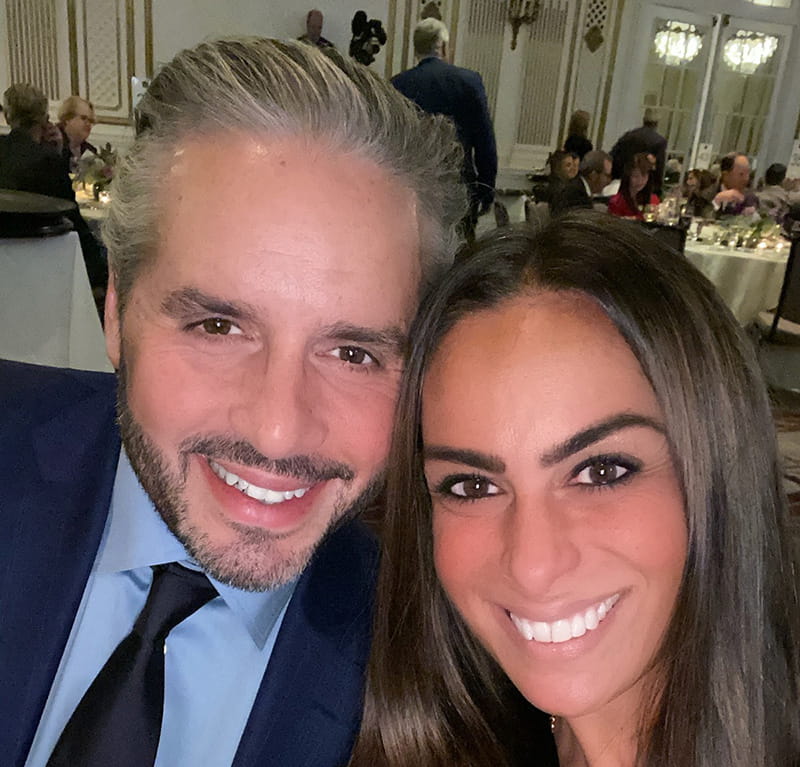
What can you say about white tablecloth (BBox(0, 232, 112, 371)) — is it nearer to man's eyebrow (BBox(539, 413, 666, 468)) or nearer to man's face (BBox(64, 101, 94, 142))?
man's eyebrow (BBox(539, 413, 666, 468))

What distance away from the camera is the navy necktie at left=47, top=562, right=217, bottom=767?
1.00 m

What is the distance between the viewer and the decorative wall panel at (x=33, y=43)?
267 inches

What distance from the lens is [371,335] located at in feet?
3.50

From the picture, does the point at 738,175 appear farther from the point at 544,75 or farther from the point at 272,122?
the point at 272,122

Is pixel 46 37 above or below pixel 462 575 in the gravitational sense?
above

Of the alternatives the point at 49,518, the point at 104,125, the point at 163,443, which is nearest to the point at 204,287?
the point at 163,443

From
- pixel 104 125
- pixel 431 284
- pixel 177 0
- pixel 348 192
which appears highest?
pixel 177 0

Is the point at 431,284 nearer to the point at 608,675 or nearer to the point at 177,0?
the point at 608,675

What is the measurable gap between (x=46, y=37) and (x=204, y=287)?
7.12 meters

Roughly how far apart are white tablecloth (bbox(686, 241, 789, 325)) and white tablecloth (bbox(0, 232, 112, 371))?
11.2 ft

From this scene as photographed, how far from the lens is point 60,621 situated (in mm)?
1117

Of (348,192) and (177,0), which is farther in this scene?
(177,0)

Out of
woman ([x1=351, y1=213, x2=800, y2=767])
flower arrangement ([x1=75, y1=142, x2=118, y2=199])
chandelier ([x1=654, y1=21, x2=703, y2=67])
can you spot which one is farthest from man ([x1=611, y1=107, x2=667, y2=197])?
woman ([x1=351, y1=213, x2=800, y2=767])

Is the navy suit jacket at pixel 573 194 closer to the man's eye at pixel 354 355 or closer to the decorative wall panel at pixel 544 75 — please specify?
the decorative wall panel at pixel 544 75
